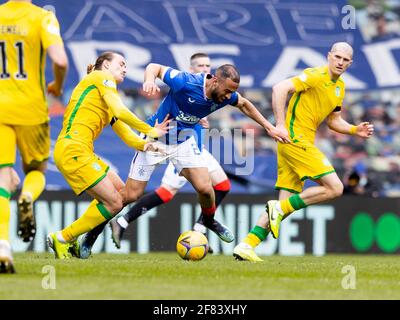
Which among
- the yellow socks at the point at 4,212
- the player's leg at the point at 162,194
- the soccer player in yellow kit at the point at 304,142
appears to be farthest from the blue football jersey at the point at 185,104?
the yellow socks at the point at 4,212

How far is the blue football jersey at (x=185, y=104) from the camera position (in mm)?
11008

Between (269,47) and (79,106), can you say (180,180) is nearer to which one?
(79,106)

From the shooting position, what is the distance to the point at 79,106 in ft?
34.4

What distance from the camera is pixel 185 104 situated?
11.2m

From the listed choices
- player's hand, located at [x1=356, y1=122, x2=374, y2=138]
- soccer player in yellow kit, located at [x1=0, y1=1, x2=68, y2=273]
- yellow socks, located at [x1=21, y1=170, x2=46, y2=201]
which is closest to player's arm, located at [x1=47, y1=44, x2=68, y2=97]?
soccer player in yellow kit, located at [x1=0, y1=1, x2=68, y2=273]

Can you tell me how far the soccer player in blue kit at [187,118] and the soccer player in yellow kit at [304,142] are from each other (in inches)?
23.7

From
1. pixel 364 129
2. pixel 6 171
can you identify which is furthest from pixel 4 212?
pixel 364 129

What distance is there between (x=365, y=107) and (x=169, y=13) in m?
4.34

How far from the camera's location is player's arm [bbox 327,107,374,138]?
39.2 ft

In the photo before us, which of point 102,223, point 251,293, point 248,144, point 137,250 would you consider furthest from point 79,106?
point 248,144

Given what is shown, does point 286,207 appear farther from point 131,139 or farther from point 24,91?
point 24,91

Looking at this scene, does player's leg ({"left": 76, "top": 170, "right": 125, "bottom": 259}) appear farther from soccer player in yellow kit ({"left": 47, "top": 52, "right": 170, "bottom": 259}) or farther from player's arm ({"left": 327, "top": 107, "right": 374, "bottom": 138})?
player's arm ({"left": 327, "top": 107, "right": 374, "bottom": 138})
